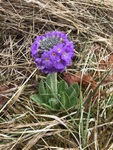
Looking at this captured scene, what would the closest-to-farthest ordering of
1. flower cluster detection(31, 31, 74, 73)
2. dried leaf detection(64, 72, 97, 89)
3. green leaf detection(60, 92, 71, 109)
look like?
1. flower cluster detection(31, 31, 74, 73)
2. green leaf detection(60, 92, 71, 109)
3. dried leaf detection(64, 72, 97, 89)

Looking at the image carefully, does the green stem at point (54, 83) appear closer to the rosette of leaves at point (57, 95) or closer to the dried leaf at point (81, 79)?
the rosette of leaves at point (57, 95)

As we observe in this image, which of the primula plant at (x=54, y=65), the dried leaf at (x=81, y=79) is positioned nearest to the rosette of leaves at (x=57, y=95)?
the primula plant at (x=54, y=65)

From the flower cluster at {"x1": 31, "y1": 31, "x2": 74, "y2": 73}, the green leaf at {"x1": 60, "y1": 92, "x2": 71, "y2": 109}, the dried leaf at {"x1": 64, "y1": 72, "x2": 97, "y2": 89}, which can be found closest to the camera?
the flower cluster at {"x1": 31, "y1": 31, "x2": 74, "y2": 73}

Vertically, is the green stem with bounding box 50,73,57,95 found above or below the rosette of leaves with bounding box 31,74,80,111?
above

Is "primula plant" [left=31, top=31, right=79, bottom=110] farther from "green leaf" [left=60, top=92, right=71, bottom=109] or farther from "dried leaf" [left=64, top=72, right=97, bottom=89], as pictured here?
"dried leaf" [left=64, top=72, right=97, bottom=89]

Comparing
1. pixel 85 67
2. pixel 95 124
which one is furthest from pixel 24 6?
pixel 95 124

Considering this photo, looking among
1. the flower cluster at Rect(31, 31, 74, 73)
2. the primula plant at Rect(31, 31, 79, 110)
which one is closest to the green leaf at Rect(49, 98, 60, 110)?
the primula plant at Rect(31, 31, 79, 110)

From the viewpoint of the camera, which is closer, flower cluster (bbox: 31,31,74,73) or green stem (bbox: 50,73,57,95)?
flower cluster (bbox: 31,31,74,73)

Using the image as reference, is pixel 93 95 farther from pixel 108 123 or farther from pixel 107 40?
pixel 107 40
